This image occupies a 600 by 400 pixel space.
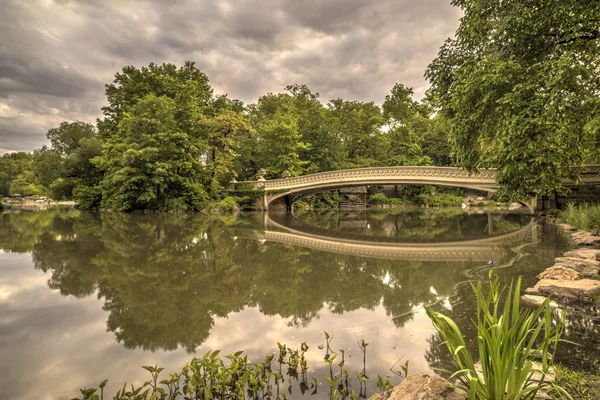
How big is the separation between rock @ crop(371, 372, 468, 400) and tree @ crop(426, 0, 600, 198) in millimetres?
5781

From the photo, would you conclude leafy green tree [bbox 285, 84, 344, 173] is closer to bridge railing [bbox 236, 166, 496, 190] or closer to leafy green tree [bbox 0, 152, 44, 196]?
bridge railing [bbox 236, 166, 496, 190]

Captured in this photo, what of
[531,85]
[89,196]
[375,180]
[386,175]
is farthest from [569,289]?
[89,196]

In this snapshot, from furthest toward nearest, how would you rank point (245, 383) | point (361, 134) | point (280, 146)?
point (361, 134) → point (280, 146) → point (245, 383)

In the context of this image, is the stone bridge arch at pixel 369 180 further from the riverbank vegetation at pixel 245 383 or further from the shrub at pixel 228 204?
the riverbank vegetation at pixel 245 383

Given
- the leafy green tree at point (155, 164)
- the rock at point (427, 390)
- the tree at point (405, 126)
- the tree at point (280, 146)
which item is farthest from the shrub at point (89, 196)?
the rock at point (427, 390)

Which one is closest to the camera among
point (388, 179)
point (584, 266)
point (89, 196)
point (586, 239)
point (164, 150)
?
point (584, 266)

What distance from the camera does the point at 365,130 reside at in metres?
35.9

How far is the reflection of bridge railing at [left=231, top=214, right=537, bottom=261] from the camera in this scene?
25.4ft

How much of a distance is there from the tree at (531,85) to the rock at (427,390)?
5781 millimetres

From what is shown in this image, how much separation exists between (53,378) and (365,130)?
35.6 m

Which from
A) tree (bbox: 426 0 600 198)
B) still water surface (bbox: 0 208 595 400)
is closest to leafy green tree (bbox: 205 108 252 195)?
still water surface (bbox: 0 208 595 400)

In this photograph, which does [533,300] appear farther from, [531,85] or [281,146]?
[281,146]

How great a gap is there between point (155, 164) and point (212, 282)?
18546 millimetres

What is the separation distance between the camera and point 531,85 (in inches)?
256
